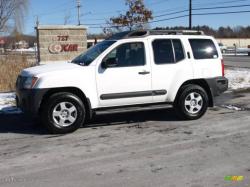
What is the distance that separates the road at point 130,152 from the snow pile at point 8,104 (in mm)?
821

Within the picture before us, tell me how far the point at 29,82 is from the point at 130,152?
248cm

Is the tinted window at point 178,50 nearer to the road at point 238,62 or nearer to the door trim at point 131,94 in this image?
the door trim at point 131,94

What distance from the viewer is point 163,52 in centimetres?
864

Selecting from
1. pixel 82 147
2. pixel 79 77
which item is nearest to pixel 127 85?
pixel 79 77

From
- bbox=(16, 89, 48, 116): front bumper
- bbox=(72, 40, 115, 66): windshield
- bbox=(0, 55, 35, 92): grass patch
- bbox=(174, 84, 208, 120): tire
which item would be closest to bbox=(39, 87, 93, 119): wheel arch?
bbox=(16, 89, 48, 116): front bumper

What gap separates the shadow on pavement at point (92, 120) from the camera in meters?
8.30

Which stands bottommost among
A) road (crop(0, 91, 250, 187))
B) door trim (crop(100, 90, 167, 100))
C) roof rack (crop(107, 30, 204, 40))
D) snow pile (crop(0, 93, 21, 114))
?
road (crop(0, 91, 250, 187))

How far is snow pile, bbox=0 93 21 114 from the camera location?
33.1 feet

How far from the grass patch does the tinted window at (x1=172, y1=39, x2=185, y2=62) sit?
23.2 feet

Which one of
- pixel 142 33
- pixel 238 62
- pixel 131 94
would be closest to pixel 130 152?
pixel 131 94

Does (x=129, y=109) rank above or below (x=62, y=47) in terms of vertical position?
below

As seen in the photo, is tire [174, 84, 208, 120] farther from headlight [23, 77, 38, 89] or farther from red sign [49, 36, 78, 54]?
red sign [49, 36, 78, 54]

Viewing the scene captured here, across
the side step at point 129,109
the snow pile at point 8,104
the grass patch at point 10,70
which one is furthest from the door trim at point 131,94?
the grass patch at point 10,70

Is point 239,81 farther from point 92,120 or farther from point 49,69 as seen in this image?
point 49,69
